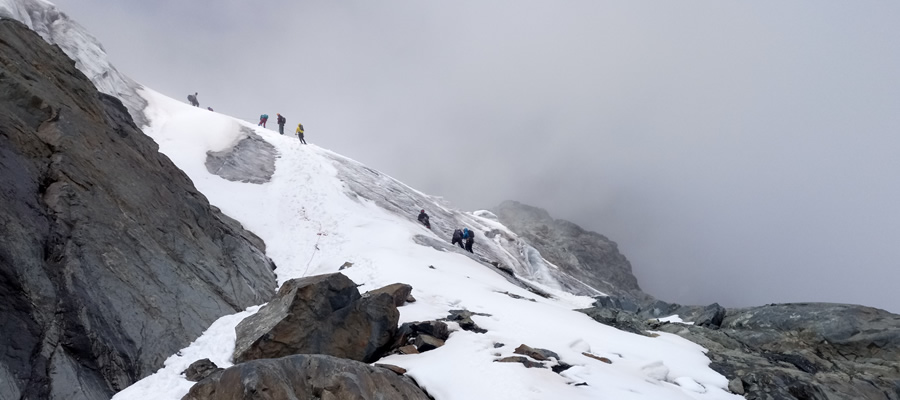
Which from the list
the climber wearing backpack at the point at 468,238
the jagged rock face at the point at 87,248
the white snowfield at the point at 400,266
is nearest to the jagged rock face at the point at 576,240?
the white snowfield at the point at 400,266

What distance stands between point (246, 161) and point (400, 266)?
1938 centimetres

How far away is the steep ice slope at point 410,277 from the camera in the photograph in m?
12.7

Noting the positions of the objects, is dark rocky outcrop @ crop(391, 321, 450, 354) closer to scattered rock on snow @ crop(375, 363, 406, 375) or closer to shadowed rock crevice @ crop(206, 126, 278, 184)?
scattered rock on snow @ crop(375, 363, 406, 375)

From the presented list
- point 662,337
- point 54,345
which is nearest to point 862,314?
point 662,337

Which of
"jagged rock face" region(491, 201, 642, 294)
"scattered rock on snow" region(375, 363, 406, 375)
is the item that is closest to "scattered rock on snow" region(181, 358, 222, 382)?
"scattered rock on snow" region(375, 363, 406, 375)

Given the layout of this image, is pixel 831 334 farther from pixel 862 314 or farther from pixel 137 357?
pixel 137 357

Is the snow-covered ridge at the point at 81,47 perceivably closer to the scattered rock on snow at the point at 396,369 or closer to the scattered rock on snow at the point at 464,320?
the scattered rock on snow at the point at 464,320

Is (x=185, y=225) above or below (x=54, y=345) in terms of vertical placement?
above

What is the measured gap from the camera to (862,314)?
22953 mm

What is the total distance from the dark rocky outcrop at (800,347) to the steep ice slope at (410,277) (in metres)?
1.40

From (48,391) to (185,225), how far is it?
350 inches

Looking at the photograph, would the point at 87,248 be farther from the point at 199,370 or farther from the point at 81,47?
the point at 81,47

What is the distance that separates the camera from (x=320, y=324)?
14.3 metres

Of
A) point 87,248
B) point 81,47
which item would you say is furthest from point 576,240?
point 87,248
